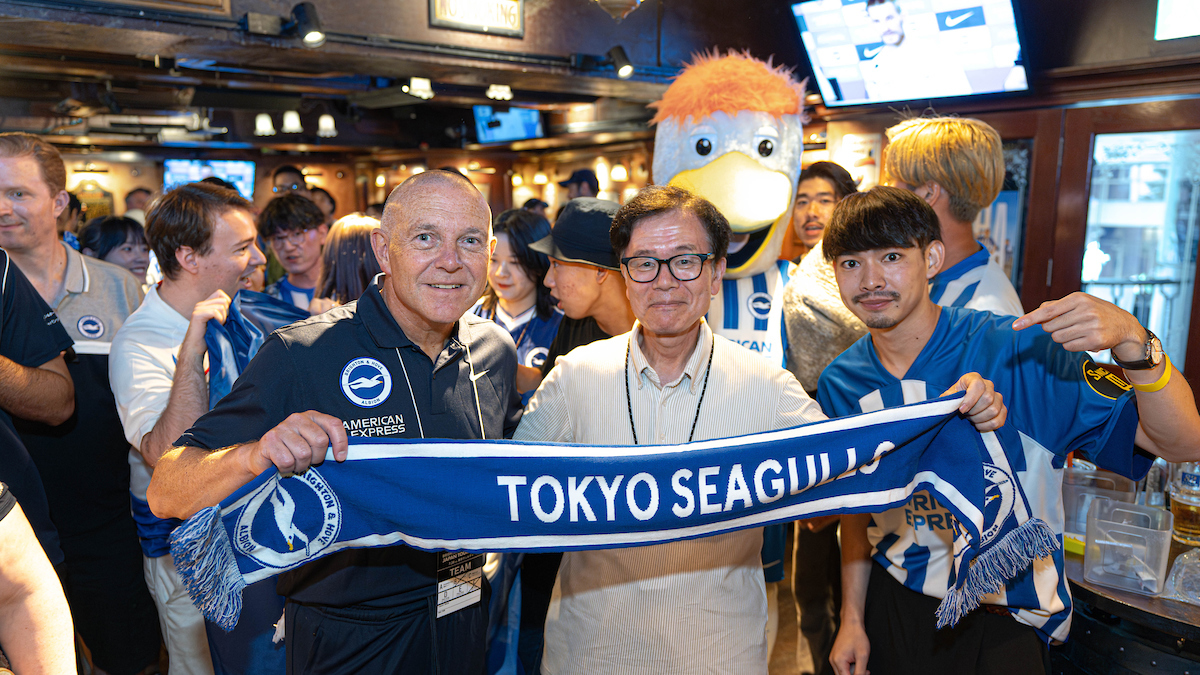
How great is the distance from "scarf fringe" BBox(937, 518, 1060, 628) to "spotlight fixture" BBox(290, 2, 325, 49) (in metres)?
4.20

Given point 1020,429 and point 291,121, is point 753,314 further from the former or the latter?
point 291,121

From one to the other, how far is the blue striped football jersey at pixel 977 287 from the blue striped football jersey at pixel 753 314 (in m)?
0.65

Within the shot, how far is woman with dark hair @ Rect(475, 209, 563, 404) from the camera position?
3482mm

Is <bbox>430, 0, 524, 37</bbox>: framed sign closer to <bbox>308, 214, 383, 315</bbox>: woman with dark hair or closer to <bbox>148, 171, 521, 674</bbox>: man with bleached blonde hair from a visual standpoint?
<bbox>308, 214, 383, 315</bbox>: woman with dark hair

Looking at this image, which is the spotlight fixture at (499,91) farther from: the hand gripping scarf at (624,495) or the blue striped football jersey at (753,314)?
the hand gripping scarf at (624,495)

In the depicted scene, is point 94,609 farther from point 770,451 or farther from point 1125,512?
point 1125,512

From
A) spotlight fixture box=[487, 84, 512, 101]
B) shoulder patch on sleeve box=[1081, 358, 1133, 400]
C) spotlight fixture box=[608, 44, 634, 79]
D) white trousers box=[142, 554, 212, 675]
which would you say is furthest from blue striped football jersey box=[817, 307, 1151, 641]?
spotlight fixture box=[487, 84, 512, 101]

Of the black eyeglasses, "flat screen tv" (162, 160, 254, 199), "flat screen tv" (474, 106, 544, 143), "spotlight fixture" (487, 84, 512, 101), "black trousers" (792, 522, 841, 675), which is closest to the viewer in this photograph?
the black eyeglasses

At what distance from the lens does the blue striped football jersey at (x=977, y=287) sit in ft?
7.86

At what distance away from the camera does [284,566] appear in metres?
1.53

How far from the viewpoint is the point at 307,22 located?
4.23 m

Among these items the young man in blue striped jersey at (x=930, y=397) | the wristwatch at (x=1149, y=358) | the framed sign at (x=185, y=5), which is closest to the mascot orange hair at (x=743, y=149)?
the young man in blue striped jersey at (x=930, y=397)

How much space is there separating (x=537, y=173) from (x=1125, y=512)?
11015mm

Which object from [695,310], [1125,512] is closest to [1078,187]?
[1125,512]
